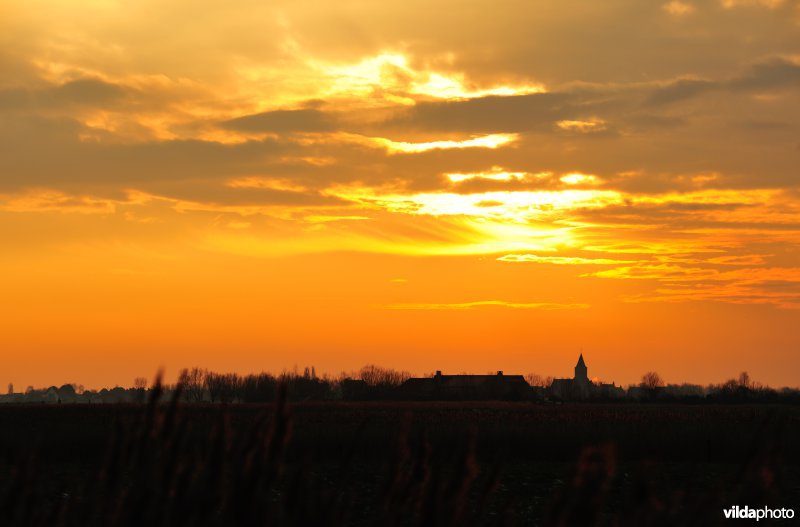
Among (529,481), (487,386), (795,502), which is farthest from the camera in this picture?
(487,386)

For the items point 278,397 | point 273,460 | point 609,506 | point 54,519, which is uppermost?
point 278,397

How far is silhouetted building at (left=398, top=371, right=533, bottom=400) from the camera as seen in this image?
116000 mm

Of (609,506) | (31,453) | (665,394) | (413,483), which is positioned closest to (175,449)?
(31,453)

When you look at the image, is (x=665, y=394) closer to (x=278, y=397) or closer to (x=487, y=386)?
(x=487, y=386)

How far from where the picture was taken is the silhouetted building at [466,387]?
116 m

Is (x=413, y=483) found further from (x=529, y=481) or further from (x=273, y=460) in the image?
(x=529, y=481)

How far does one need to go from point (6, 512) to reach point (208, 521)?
65 centimetres

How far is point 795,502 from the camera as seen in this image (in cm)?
2134

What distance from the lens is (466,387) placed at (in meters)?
119

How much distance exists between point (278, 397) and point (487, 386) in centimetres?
11815

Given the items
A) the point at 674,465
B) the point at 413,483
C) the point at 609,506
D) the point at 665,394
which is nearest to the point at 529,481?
the point at 609,506

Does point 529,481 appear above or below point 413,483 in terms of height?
below

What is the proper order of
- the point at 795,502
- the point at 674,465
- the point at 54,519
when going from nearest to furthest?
the point at 54,519 → the point at 795,502 → the point at 674,465

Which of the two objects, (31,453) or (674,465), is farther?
(674,465)
